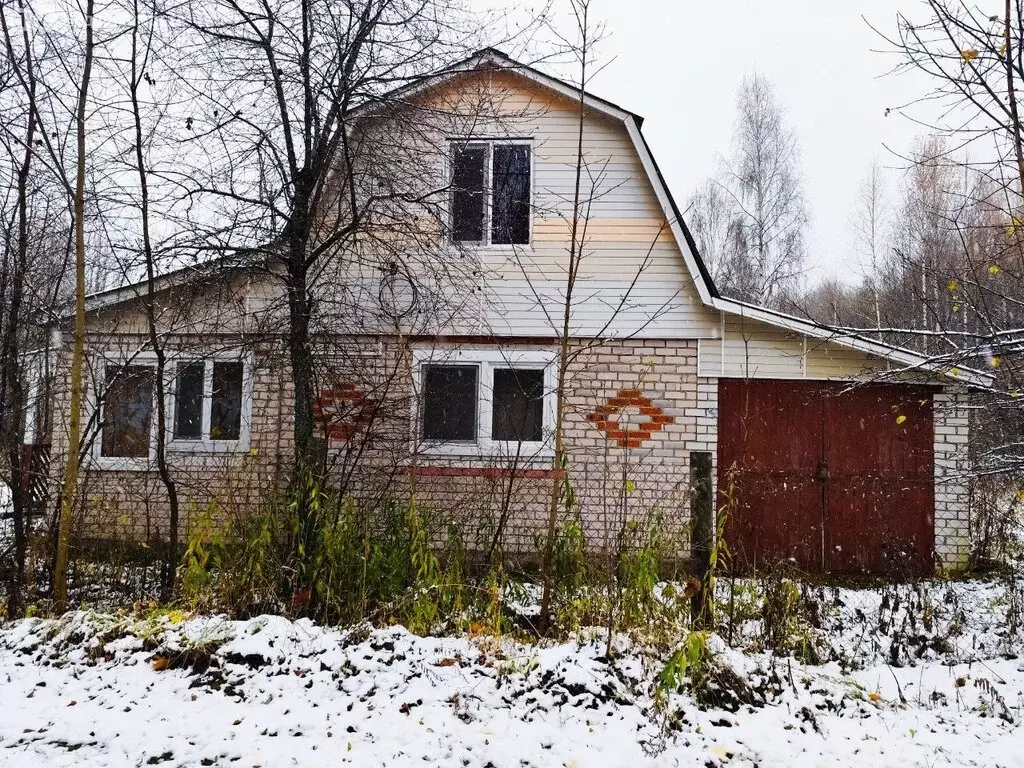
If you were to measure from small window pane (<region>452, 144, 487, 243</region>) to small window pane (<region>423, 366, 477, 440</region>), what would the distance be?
1557 millimetres

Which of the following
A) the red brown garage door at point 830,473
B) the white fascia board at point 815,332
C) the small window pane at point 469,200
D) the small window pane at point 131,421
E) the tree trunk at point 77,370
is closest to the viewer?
the tree trunk at point 77,370

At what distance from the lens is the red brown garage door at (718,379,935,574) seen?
7418 millimetres

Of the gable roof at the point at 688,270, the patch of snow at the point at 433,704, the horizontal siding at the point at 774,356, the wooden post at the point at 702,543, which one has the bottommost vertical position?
the patch of snow at the point at 433,704

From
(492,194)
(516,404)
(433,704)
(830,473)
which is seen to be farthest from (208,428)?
(830,473)

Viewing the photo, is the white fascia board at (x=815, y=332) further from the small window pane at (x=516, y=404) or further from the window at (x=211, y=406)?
the window at (x=211, y=406)

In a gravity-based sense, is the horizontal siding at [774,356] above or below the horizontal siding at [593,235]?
below

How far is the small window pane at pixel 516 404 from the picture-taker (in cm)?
760

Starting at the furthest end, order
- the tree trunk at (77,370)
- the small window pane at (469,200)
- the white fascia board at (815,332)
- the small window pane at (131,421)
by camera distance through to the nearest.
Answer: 1. the small window pane at (131,421)
2. the small window pane at (469,200)
3. the white fascia board at (815,332)
4. the tree trunk at (77,370)

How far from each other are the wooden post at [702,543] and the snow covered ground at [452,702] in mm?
305

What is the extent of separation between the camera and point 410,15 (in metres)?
5.48

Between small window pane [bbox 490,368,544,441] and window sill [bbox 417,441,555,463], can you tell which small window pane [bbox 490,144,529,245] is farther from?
window sill [bbox 417,441,555,463]

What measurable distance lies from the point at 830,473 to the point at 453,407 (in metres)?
4.41

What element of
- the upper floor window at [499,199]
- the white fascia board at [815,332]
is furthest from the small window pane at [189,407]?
the white fascia board at [815,332]

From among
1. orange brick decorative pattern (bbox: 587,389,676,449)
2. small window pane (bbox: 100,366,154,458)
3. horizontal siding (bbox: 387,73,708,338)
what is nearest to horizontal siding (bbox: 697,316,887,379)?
horizontal siding (bbox: 387,73,708,338)
